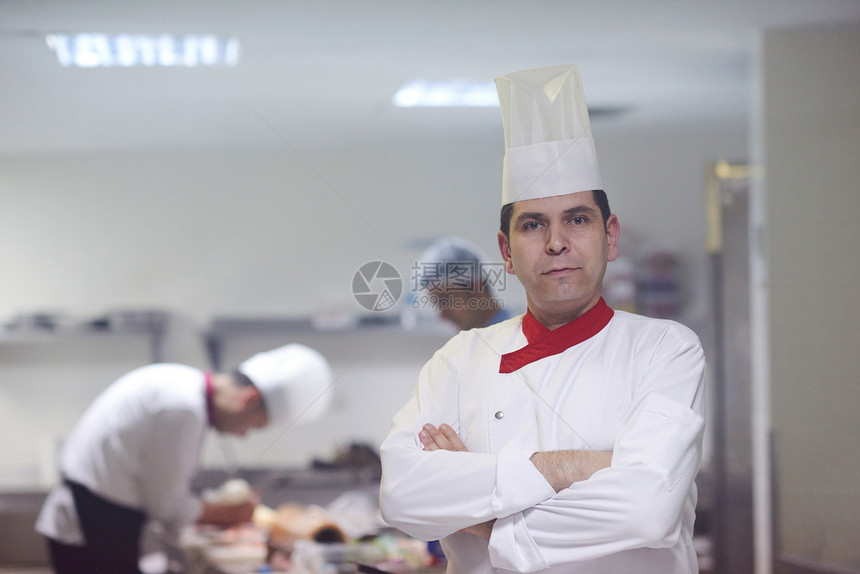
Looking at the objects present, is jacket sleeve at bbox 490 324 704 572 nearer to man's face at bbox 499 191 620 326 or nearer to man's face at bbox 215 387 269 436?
man's face at bbox 499 191 620 326

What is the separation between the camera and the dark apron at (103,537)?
2.13 m

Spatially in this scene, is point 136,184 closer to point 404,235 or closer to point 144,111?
point 144,111

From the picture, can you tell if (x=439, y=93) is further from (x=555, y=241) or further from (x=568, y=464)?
(x=568, y=464)

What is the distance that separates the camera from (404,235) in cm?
162

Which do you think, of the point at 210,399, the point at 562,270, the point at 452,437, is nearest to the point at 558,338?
the point at 562,270

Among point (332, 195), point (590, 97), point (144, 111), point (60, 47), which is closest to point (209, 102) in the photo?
point (144, 111)

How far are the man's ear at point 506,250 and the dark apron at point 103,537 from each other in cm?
155

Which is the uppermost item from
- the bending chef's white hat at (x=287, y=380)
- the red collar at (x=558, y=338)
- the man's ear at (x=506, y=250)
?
the man's ear at (x=506, y=250)

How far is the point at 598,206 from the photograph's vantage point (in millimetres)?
1045

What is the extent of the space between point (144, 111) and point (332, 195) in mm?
1086

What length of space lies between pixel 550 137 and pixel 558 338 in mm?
285

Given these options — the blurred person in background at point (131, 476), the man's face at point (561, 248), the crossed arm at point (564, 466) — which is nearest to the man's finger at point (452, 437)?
the crossed arm at point (564, 466)

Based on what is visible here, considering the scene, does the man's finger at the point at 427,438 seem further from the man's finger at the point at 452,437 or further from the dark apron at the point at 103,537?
the dark apron at the point at 103,537

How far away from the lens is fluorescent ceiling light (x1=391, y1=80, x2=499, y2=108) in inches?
89.1
